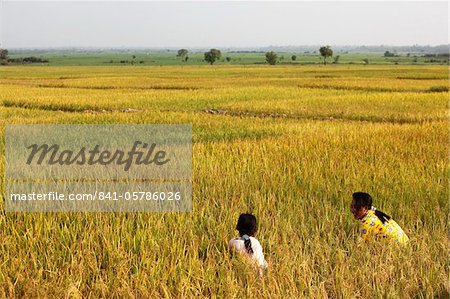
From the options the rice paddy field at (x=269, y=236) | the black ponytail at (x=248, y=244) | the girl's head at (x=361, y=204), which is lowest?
the rice paddy field at (x=269, y=236)

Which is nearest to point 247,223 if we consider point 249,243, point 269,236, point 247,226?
point 247,226

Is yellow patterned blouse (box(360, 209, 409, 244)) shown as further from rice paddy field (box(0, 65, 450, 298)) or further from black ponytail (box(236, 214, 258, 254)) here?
black ponytail (box(236, 214, 258, 254))

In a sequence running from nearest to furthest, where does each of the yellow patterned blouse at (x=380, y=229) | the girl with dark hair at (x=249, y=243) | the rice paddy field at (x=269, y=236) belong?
the rice paddy field at (x=269, y=236)
the girl with dark hair at (x=249, y=243)
the yellow patterned blouse at (x=380, y=229)

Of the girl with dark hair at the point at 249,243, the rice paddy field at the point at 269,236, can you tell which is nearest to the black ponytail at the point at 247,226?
the girl with dark hair at the point at 249,243

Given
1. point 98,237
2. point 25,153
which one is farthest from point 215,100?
point 98,237

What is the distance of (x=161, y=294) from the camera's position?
2889 millimetres

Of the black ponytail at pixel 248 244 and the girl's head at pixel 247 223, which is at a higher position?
the girl's head at pixel 247 223

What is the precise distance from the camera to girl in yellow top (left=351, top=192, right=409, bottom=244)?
372 centimetres

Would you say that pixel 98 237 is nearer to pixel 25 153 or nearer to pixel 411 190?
pixel 411 190

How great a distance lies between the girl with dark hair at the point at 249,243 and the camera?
10.5ft

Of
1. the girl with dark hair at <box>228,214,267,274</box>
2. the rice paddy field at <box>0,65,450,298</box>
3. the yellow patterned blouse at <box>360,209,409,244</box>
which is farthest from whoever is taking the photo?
the yellow patterned blouse at <box>360,209,409,244</box>

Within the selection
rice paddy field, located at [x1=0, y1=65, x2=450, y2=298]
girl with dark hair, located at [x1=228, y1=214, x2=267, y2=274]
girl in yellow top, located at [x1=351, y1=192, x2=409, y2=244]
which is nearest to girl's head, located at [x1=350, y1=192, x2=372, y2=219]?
girl in yellow top, located at [x1=351, y1=192, x2=409, y2=244]

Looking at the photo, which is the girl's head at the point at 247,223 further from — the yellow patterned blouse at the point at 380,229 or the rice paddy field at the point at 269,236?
the yellow patterned blouse at the point at 380,229

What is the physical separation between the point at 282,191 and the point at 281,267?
2.08 metres
